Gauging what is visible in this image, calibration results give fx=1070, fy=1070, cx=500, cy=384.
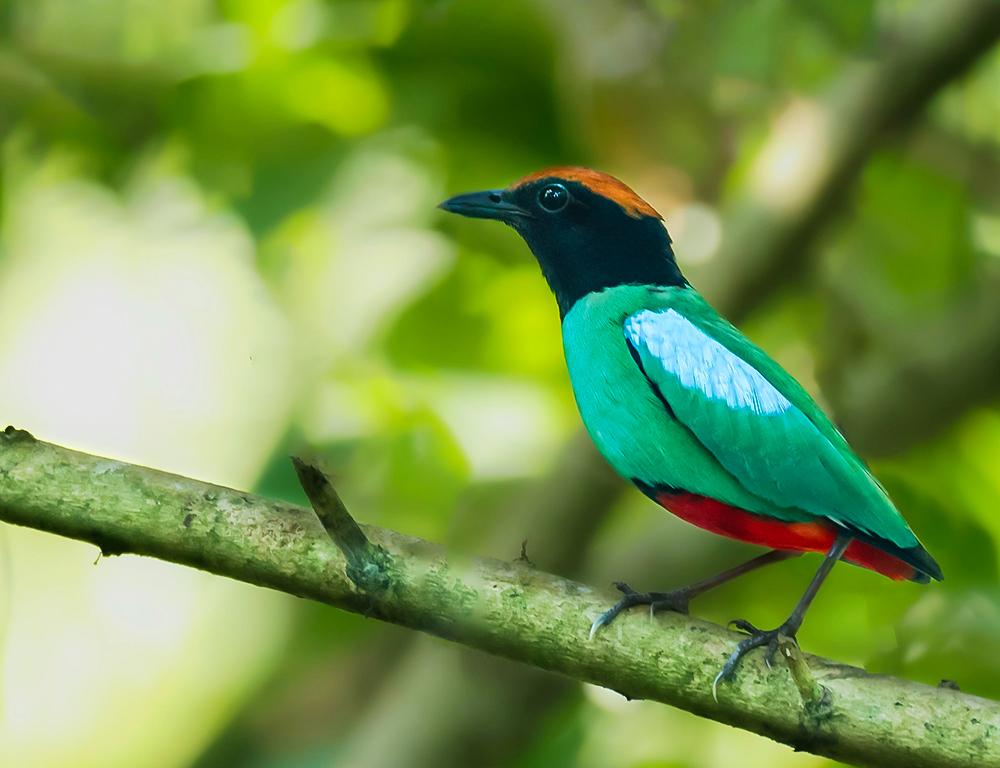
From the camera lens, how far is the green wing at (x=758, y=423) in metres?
2.53

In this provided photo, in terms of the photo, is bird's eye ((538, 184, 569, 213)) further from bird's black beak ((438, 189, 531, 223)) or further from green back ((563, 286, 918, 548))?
green back ((563, 286, 918, 548))

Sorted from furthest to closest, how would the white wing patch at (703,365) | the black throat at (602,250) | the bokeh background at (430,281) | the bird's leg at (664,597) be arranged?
the bokeh background at (430,281) → the black throat at (602,250) → the white wing patch at (703,365) → the bird's leg at (664,597)

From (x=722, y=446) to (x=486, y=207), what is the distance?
1018 millimetres

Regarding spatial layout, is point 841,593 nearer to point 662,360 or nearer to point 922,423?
point 922,423

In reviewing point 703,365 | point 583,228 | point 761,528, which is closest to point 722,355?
point 703,365

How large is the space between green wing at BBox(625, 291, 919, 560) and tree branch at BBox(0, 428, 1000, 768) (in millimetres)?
362

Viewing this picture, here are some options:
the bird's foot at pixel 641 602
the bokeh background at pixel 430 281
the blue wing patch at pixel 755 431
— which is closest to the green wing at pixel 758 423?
the blue wing patch at pixel 755 431

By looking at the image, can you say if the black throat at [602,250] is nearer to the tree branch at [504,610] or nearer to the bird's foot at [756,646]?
the tree branch at [504,610]

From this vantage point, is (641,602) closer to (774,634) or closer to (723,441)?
(774,634)

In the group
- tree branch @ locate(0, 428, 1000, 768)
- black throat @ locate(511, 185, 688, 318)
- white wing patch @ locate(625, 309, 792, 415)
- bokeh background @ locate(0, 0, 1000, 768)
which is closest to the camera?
tree branch @ locate(0, 428, 1000, 768)

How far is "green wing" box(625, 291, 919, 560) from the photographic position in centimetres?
253


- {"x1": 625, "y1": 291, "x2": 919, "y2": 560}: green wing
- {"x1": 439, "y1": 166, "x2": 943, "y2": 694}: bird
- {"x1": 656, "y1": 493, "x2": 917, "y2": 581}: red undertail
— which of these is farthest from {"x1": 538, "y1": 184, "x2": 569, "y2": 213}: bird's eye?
{"x1": 656, "y1": 493, "x2": 917, "y2": 581}: red undertail

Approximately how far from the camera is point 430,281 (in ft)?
16.3

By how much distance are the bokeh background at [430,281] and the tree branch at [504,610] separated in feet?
5.84
